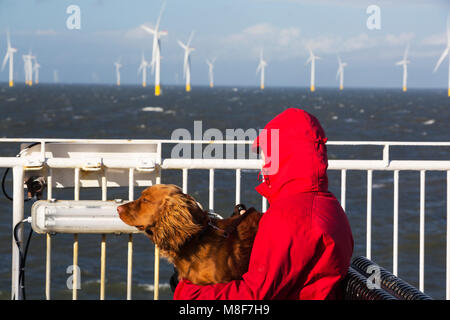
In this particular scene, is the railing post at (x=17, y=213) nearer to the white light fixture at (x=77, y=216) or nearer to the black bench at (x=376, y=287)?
the white light fixture at (x=77, y=216)

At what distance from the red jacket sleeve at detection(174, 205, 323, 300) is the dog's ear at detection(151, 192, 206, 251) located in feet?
1.41

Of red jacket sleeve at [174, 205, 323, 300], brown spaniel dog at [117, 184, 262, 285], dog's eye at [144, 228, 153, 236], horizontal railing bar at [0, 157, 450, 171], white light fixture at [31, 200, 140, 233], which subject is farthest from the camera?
horizontal railing bar at [0, 157, 450, 171]

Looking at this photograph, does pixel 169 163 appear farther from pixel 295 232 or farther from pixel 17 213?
pixel 295 232

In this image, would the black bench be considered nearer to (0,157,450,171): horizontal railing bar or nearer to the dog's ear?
the dog's ear

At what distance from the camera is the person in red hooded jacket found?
2.63 metres

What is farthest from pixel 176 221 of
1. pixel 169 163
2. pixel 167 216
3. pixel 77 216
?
pixel 169 163

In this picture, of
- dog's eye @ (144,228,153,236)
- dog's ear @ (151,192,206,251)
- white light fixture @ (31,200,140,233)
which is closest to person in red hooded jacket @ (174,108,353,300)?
dog's ear @ (151,192,206,251)

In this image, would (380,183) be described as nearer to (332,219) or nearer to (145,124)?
(332,219)

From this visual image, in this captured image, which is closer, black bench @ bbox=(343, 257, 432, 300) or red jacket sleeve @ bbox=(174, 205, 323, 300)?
red jacket sleeve @ bbox=(174, 205, 323, 300)

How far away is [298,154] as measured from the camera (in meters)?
2.74

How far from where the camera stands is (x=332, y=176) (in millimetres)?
29203

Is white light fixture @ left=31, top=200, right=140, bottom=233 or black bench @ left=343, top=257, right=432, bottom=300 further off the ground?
white light fixture @ left=31, top=200, right=140, bottom=233

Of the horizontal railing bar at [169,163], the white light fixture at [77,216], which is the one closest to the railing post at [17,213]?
the horizontal railing bar at [169,163]

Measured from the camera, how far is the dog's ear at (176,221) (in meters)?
3.05
